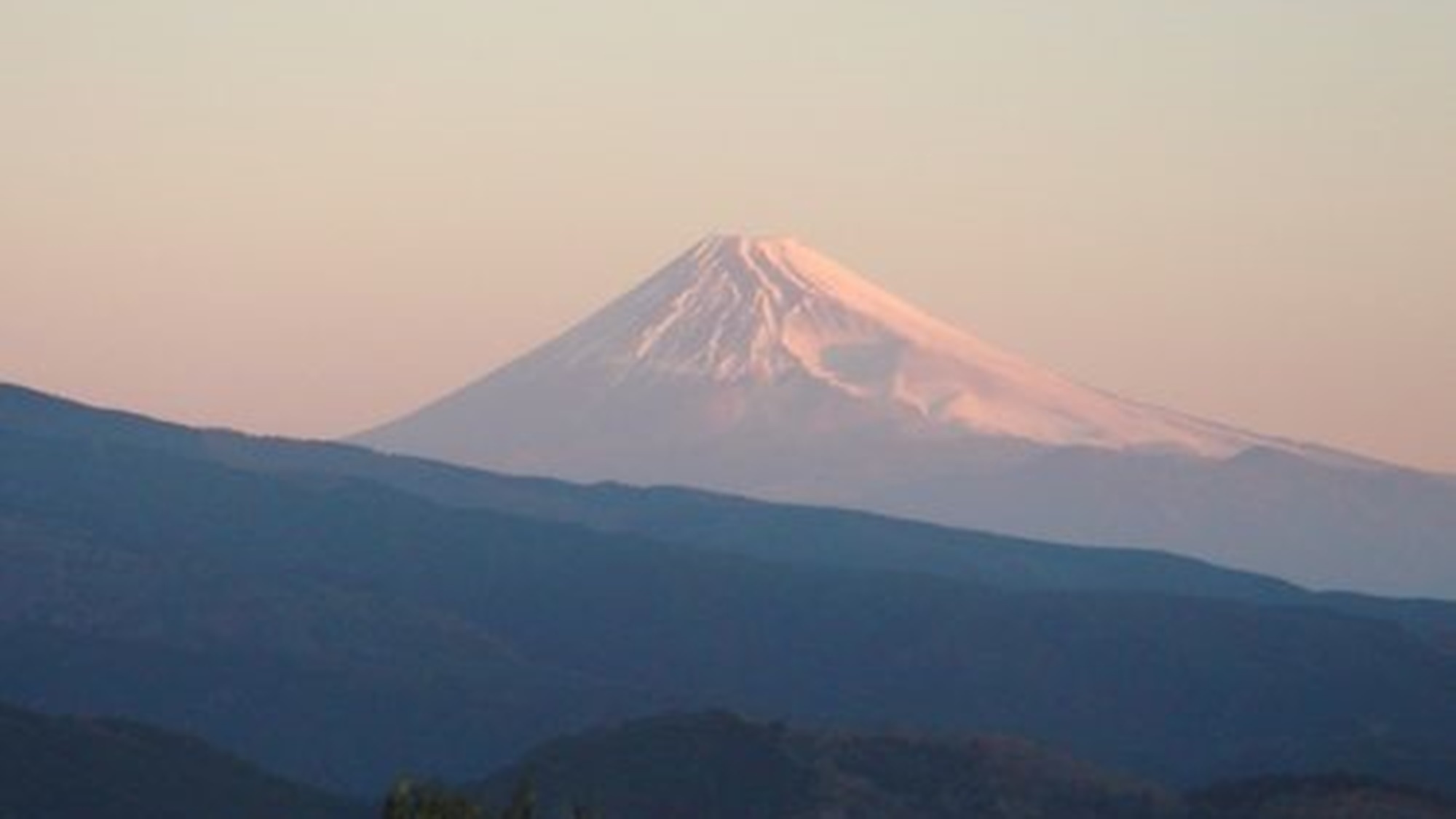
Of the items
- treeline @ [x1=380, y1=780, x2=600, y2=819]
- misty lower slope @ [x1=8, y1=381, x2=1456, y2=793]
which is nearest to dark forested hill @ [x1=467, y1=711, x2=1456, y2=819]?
misty lower slope @ [x1=8, y1=381, x2=1456, y2=793]

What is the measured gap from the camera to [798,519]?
492 ft

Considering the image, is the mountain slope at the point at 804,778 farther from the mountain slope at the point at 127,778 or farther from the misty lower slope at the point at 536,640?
the misty lower slope at the point at 536,640

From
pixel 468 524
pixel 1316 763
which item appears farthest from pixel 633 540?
pixel 1316 763

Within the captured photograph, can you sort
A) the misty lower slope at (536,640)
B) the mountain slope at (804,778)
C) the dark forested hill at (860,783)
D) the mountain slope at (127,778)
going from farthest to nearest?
the misty lower slope at (536,640), the mountain slope at (804,778), the dark forested hill at (860,783), the mountain slope at (127,778)

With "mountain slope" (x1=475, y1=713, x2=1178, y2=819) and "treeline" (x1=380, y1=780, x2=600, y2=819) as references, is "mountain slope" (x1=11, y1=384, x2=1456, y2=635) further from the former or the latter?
"treeline" (x1=380, y1=780, x2=600, y2=819)

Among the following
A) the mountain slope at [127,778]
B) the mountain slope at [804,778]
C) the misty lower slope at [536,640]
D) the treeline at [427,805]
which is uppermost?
the misty lower slope at [536,640]

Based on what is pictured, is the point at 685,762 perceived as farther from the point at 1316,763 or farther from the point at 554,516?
the point at 554,516

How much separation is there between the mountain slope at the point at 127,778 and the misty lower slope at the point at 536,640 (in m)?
13.7

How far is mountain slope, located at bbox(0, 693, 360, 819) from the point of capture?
6088 centimetres

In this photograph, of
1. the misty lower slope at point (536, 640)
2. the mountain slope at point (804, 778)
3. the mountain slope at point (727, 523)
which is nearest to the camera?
the mountain slope at point (804, 778)

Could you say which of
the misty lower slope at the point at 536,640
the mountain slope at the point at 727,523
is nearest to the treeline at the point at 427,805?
the misty lower slope at the point at 536,640

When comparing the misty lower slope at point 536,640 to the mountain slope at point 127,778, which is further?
the misty lower slope at point 536,640

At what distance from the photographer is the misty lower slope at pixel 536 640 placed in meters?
86.9

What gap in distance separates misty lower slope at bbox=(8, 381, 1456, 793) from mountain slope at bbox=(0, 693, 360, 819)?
45.1ft
